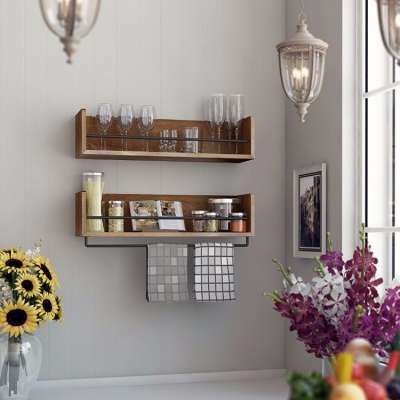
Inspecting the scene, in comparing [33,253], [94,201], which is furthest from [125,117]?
[33,253]

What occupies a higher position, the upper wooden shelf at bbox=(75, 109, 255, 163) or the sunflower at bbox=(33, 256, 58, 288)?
the upper wooden shelf at bbox=(75, 109, 255, 163)

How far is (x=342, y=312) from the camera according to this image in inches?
74.9

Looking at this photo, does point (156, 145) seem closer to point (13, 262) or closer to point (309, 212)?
point (309, 212)

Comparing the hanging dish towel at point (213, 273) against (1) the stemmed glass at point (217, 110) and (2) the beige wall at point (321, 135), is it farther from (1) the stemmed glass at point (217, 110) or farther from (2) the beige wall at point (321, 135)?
(1) the stemmed glass at point (217, 110)

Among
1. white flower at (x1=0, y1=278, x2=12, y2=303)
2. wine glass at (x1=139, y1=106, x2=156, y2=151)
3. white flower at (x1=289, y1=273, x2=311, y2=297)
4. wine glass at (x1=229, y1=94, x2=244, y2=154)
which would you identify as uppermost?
wine glass at (x1=229, y1=94, x2=244, y2=154)

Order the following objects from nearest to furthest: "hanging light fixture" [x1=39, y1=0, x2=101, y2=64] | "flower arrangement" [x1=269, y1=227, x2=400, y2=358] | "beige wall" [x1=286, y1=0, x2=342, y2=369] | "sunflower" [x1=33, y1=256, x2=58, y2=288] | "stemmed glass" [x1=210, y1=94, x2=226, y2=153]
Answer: "hanging light fixture" [x1=39, y1=0, x2=101, y2=64]
"flower arrangement" [x1=269, y1=227, x2=400, y2=358]
"sunflower" [x1=33, y1=256, x2=58, y2=288]
"beige wall" [x1=286, y1=0, x2=342, y2=369]
"stemmed glass" [x1=210, y1=94, x2=226, y2=153]

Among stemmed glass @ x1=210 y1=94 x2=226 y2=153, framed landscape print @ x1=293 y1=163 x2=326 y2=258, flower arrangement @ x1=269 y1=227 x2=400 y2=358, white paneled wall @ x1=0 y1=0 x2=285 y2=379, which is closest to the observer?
flower arrangement @ x1=269 y1=227 x2=400 y2=358

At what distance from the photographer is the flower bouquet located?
3191 mm

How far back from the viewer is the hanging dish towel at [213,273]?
3.76 metres

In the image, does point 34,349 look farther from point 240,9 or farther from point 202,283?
point 240,9

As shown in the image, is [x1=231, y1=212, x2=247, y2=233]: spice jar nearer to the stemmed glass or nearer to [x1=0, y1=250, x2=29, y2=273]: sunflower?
the stemmed glass

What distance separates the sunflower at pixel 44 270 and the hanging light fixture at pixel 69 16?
77.5 inches

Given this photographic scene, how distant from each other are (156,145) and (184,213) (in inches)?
14.9

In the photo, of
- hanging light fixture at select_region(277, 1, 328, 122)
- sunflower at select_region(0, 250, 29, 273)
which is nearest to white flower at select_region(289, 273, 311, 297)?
hanging light fixture at select_region(277, 1, 328, 122)
